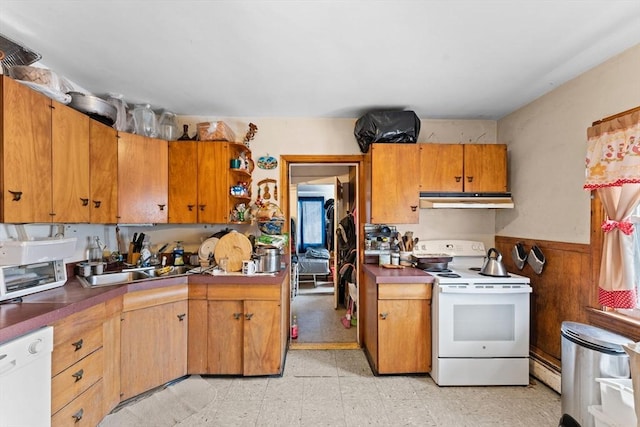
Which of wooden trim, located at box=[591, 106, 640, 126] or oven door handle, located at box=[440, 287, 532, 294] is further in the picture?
oven door handle, located at box=[440, 287, 532, 294]

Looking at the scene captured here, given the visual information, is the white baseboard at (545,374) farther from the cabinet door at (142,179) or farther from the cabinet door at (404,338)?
the cabinet door at (142,179)

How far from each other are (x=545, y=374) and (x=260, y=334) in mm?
2417

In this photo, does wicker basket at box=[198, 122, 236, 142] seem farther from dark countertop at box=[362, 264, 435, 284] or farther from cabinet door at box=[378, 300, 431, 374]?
cabinet door at box=[378, 300, 431, 374]

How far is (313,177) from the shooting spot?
4.95 metres

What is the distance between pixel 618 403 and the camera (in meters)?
1.40

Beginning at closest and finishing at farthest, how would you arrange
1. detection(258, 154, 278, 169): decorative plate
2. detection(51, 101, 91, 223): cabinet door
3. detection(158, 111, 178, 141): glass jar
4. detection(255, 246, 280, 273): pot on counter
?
detection(51, 101, 91, 223): cabinet door
detection(255, 246, 280, 273): pot on counter
detection(158, 111, 178, 141): glass jar
detection(258, 154, 278, 169): decorative plate

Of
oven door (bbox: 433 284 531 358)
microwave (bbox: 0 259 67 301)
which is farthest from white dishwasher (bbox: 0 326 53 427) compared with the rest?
oven door (bbox: 433 284 531 358)

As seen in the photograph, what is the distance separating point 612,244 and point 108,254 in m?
4.01

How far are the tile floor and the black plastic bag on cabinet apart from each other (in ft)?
7.20

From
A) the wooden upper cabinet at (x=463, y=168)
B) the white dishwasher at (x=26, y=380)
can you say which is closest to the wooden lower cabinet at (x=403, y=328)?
the wooden upper cabinet at (x=463, y=168)

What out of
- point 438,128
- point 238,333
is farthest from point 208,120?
point 438,128

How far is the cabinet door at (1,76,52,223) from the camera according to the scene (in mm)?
1579

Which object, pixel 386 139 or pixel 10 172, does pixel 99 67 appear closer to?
pixel 10 172

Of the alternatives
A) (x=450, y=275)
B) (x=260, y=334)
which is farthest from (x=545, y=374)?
(x=260, y=334)
